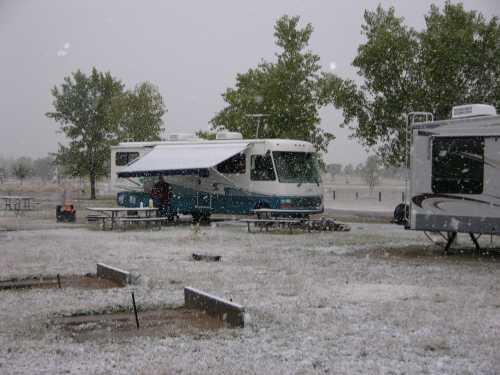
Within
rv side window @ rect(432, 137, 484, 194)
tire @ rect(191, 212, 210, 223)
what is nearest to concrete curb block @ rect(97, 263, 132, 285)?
rv side window @ rect(432, 137, 484, 194)

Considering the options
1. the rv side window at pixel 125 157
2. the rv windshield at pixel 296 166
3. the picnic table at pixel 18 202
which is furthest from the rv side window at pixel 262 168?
the picnic table at pixel 18 202

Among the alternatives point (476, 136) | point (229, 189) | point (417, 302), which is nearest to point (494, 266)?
point (476, 136)

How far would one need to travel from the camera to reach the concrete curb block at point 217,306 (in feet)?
23.5

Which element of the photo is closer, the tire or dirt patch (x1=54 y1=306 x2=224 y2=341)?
dirt patch (x1=54 y1=306 x2=224 y2=341)

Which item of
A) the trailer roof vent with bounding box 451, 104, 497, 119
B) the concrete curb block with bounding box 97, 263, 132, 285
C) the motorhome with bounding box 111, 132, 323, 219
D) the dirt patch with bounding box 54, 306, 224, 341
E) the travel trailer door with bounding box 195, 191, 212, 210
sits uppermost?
the trailer roof vent with bounding box 451, 104, 497, 119

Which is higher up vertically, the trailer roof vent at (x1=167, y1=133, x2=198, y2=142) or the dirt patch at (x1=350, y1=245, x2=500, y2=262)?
the trailer roof vent at (x1=167, y1=133, x2=198, y2=142)

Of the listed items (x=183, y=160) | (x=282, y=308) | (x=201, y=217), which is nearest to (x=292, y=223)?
(x=183, y=160)

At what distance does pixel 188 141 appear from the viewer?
24.0 m

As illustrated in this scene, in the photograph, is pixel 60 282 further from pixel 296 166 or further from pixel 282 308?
pixel 296 166

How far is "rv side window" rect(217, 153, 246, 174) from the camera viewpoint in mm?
22067

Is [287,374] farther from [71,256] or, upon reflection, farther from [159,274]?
[71,256]

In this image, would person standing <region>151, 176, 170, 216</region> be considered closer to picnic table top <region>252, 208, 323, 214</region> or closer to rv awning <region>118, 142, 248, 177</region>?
rv awning <region>118, 142, 248, 177</region>

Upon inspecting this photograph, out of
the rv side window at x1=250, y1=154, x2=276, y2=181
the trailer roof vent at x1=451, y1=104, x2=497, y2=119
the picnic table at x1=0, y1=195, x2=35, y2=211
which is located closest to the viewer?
the trailer roof vent at x1=451, y1=104, x2=497, y2=119

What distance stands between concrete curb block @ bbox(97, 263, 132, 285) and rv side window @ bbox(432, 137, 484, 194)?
681 cm
